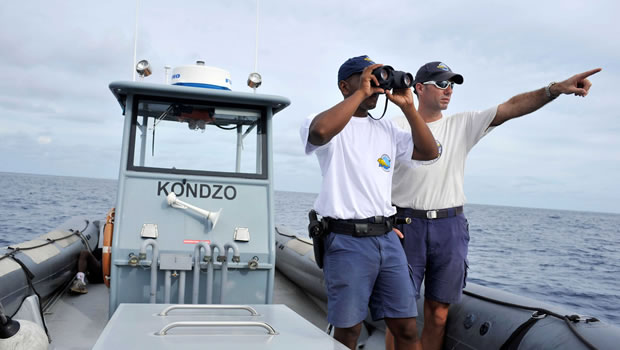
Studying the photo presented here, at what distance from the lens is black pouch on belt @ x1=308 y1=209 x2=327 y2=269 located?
258cm

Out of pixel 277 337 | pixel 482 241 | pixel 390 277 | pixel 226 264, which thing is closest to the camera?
pixel 277 337

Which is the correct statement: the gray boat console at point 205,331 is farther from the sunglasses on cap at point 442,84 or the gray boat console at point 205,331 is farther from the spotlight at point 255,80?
the spotlight at point 255,80

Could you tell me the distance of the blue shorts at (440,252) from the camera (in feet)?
9.99

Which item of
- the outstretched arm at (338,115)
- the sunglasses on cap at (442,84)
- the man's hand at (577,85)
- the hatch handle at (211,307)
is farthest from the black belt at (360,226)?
the man's hand at (577,85)

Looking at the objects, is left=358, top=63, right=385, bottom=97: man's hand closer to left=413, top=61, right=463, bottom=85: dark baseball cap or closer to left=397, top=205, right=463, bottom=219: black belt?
left=413, top=61, right=463, bottom=85: dark baseball cap

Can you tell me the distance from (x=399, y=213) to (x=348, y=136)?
76 centimetres

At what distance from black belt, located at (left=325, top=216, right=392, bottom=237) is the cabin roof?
1718 mm

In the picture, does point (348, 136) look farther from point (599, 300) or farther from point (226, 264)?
point (599, 300)

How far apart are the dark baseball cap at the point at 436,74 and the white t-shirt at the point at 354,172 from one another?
702 millimetres

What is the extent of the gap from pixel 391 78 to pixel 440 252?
1137mm

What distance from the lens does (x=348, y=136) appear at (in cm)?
262

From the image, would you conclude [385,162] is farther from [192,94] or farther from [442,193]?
[192,94]

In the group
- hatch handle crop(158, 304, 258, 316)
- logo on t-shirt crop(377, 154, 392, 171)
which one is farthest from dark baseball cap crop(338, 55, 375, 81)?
hatch handle crop(158, 304, 258, 316)

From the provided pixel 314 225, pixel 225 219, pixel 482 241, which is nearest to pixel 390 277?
pixel 314 225
